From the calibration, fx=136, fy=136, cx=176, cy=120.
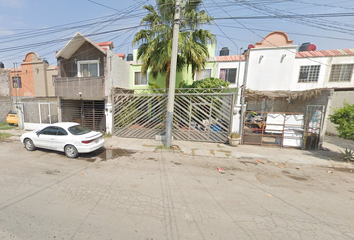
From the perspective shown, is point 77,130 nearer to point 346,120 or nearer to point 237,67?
point 346,120

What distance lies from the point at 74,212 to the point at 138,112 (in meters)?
7.14

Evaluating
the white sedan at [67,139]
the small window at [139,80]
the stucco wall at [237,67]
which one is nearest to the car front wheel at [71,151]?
the white sedan at [67,139]

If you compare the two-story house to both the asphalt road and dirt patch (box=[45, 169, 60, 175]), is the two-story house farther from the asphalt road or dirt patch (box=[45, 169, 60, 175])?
the asphalt road

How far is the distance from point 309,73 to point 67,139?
18.2m

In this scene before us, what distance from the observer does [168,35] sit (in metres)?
8.37

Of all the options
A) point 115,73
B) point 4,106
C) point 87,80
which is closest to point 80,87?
point 87,80

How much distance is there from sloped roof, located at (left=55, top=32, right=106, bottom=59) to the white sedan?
605 centimetres

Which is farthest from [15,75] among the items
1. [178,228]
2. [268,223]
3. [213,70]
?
[268,223]

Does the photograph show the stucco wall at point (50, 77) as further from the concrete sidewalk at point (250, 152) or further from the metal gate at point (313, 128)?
the metal gate at point (313, 128)

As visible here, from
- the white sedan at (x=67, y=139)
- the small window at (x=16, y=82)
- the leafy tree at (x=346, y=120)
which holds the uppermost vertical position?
the small window at (x=16, y=82)

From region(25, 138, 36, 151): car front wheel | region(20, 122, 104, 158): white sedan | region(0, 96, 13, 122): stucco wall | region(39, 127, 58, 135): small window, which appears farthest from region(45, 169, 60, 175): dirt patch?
region(0, 96, 13, 122): stucco wall

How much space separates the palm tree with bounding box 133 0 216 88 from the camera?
A: 7.89m

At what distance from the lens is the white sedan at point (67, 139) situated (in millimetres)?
5711

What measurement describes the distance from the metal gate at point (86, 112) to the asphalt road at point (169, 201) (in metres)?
5.51
